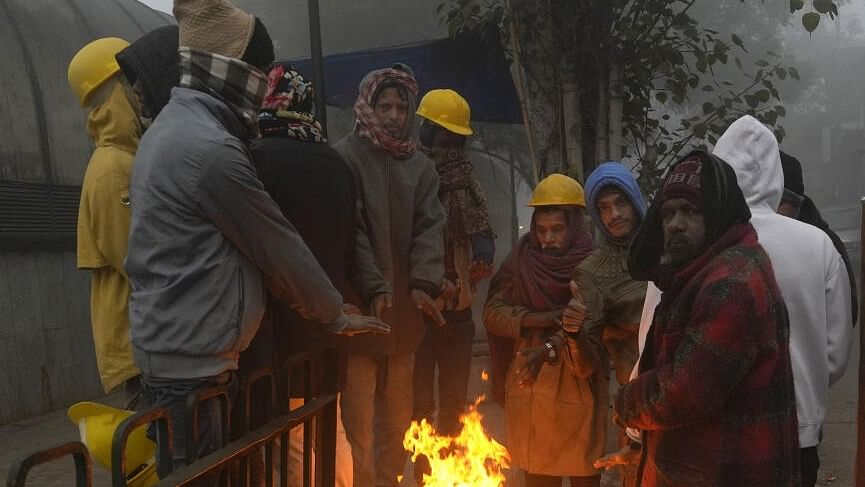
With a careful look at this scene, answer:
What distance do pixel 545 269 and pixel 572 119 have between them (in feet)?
10.2

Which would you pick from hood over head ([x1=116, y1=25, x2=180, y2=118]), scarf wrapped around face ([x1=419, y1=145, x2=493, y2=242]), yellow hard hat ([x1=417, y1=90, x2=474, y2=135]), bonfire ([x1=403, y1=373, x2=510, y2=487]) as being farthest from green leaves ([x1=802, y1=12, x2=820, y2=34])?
hood over head ([x1=116, y1=25, x2=180, y2=118])

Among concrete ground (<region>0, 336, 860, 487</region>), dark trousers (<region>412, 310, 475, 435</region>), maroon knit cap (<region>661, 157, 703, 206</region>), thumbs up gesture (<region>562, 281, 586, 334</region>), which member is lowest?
concrete ground (<region>0, 336, 860, 487</region>)

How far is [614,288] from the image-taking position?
12.0 ft

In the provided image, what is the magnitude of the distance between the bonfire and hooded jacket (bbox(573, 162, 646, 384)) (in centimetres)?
103

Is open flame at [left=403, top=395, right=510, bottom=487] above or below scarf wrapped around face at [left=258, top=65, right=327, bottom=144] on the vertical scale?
below

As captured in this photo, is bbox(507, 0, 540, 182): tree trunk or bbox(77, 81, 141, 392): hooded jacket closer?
bbox(77, 81, 141, 392): hooded jacket

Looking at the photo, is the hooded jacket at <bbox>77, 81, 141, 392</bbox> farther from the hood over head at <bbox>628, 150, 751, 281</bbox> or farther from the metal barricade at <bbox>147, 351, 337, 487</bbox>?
the hood over head at <bbox>628, 150, 751, 281</bbox>

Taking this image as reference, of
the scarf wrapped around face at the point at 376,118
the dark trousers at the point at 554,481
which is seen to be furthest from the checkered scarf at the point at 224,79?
the dark trousers at the point at 554,481

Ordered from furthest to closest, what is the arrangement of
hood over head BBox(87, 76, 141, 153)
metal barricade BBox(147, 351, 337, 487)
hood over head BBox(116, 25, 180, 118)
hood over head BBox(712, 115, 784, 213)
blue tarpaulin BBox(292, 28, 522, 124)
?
blue tarpaulin BBox(292, 28, 522, 124) → hood over head BBox(87, 76, 141, 153) → hood over head BBox(712, 115, 784, 213) → hood over head BBox(116, 25, 180, 118) → metal barricade BBox(147, 351, 337, 487)

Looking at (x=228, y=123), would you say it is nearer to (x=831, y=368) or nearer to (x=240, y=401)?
(x=240, y=401)

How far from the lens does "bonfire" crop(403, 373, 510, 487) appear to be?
4215mm

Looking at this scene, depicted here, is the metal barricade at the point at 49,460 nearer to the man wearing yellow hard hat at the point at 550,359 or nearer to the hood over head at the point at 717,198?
the hood over head at the point at 717,198

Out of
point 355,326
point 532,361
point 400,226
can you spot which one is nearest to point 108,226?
point 355,326

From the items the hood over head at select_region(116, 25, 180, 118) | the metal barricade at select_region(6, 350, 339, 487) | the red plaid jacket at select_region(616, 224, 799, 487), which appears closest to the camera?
the metal barricade at select_region(6, 350, 339, 487)
